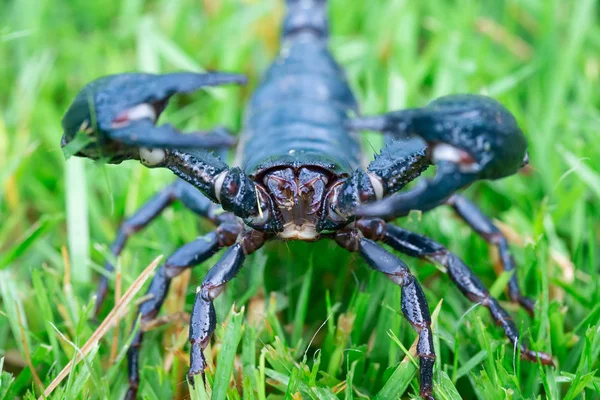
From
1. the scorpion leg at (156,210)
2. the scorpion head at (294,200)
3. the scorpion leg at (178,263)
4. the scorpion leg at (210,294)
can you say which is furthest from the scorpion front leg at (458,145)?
the scorpion leg at (156,210)

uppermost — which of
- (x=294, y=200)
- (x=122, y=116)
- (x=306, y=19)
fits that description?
(x=122, y=116)

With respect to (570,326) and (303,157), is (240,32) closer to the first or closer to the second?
(303,157)

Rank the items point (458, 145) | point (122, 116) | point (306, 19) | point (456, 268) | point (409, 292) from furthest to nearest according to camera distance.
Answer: point (306, 19) < point (456, 268) < point (409, 292) < point (122, 116) < point (458, 145)

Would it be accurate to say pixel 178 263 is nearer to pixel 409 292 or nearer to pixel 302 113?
pixel 409 292

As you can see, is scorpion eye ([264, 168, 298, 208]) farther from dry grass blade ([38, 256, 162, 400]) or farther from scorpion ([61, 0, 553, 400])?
dry grass blade ([38, 256, 162, 400])

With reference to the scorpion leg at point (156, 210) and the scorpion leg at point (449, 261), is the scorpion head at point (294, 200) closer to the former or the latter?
the scorpion leg at point (449, 261)

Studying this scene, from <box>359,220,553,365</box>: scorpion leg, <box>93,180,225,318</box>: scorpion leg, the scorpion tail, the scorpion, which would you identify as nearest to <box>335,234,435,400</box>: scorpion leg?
the scorpion

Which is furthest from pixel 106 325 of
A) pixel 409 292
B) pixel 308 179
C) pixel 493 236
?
pixel 493 236
